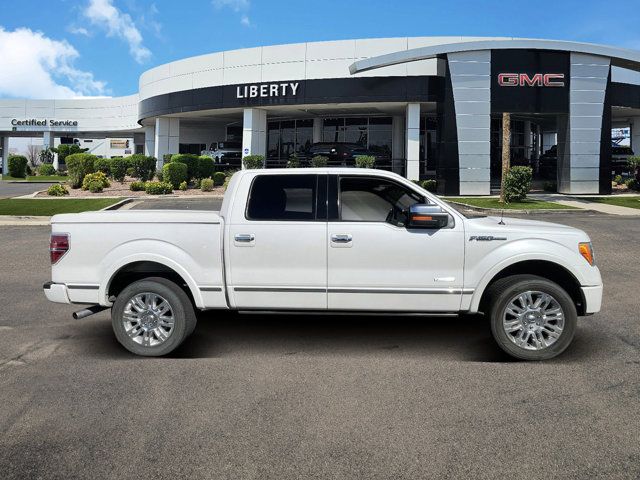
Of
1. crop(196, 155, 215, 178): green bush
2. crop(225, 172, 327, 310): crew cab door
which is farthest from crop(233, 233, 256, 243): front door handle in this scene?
crop(196, 155, 215, 178): green bush

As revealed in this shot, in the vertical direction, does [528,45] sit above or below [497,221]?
above

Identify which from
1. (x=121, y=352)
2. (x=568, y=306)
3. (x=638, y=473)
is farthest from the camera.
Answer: (x=121, y=352)

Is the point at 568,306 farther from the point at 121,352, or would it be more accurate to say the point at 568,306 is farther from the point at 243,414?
the point at 121,352

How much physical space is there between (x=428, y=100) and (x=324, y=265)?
2833 centimetres

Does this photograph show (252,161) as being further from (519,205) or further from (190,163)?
(519,205)

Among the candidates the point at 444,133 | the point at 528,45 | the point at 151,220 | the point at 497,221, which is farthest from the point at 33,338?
the point at 528,45

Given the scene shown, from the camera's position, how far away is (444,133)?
28797 mm

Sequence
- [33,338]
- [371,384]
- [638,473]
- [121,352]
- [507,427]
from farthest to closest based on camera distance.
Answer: [33,338]
[121,352]
[371,384]
[507,427]
[638,473]

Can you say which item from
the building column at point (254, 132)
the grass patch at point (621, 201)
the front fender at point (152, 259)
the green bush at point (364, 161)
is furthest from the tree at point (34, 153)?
the front fender at point (152, 259)

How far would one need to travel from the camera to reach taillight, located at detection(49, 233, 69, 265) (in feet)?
18.2

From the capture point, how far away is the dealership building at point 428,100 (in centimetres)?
2862

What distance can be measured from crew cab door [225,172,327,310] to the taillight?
1574 millimetres

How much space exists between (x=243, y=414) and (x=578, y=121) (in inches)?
1152

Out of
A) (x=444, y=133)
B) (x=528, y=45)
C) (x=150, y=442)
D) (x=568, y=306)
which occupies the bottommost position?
(x=150, y=442)
